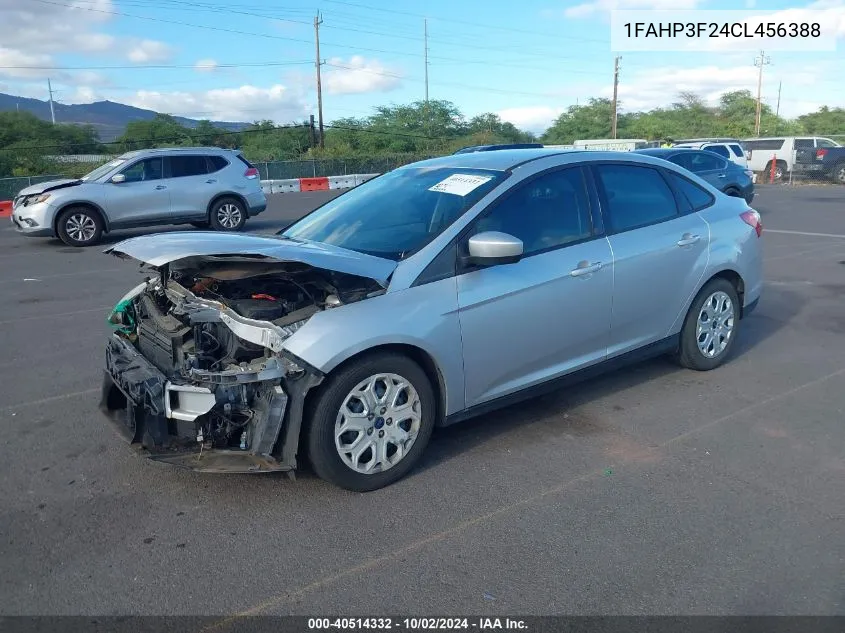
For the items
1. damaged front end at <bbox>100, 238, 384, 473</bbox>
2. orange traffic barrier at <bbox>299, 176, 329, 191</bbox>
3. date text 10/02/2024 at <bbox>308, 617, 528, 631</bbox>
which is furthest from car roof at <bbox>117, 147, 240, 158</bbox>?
orange traffic barrier at <bbox>299, 176, 329, 191</bbox>

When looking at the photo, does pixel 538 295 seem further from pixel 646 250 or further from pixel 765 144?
pixel 765 144

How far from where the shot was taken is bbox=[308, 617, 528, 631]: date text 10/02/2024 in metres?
2.83

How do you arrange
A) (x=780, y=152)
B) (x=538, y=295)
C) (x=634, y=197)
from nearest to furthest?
(x=538, y=295) → (x=634, y=197) → (x=780, y=152)

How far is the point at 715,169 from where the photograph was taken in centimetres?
1645

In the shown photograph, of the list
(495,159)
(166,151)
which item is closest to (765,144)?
(166,151)

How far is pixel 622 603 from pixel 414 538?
3.19 feet

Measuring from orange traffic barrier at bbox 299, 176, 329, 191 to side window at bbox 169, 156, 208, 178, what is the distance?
15120 millimetres

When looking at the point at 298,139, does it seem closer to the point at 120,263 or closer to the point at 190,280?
the point at 120,263

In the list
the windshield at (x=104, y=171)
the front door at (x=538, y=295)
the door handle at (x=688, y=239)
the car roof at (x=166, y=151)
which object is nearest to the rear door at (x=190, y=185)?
the car roof at (x=166, y=151)

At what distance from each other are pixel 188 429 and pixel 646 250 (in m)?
3.16

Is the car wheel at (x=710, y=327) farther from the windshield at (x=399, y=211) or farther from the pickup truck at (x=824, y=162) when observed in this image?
the pickup truck at (x=824, y=162)

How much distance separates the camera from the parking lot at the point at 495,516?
302 centimetres

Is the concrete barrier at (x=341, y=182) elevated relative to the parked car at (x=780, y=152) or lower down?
lower down

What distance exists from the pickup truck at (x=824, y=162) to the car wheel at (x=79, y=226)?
27.2 meters
